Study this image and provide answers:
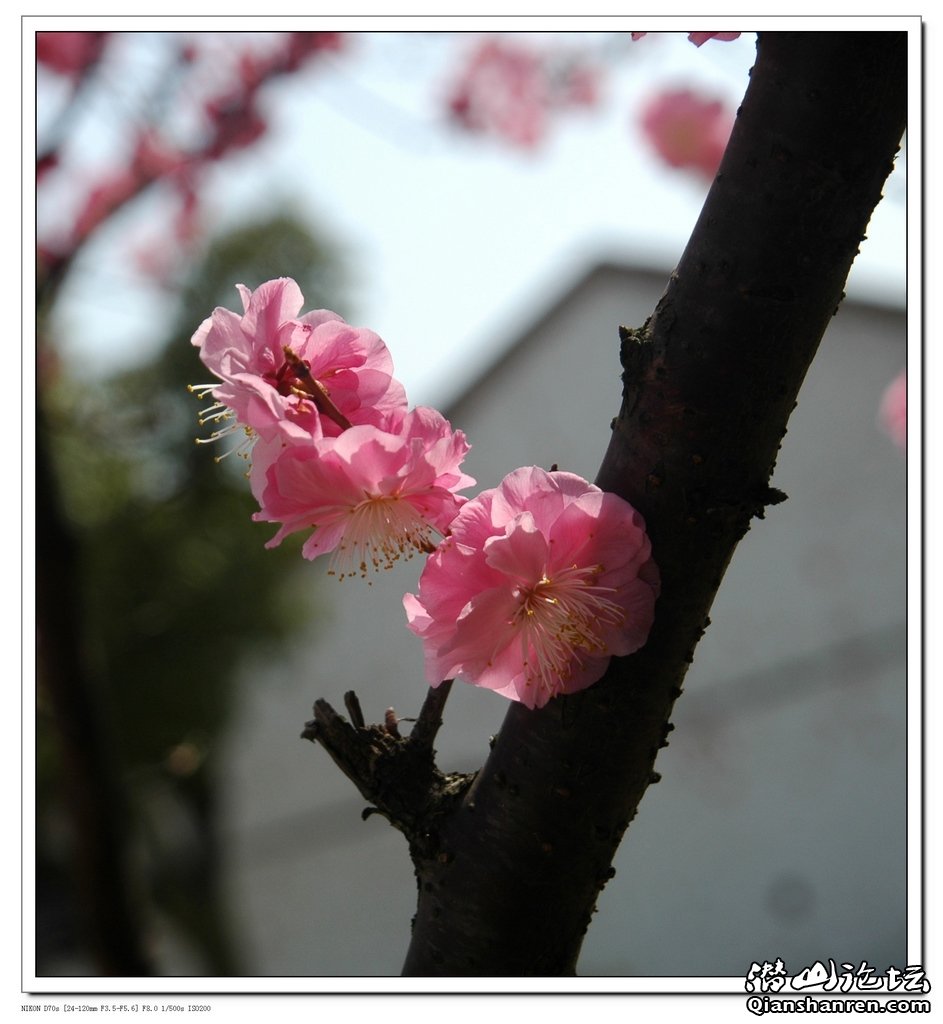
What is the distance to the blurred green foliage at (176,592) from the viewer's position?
7.31 feet

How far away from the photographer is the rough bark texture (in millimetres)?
375

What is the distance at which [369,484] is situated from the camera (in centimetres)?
36

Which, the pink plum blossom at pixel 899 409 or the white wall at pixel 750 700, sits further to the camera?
the white wall at pixel 750 700

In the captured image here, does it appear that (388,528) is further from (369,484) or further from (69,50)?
(69,50)

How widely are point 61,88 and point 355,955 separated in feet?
5.42

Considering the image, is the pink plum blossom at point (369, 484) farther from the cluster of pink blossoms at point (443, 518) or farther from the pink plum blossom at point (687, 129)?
the pink plum blossom at point (687, 129)

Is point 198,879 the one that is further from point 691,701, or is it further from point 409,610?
point 409,610

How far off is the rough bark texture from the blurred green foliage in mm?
1793

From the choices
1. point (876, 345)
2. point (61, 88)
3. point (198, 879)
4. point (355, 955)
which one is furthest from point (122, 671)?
point (876, 345)

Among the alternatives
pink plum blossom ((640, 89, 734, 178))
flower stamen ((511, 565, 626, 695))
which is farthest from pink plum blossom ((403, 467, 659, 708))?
pink plum blossom ((640, 89, 734, 178))

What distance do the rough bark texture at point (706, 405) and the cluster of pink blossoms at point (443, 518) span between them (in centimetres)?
2

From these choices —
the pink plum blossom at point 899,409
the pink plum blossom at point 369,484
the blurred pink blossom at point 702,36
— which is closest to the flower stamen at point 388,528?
the pink plum blossom at point 369,484

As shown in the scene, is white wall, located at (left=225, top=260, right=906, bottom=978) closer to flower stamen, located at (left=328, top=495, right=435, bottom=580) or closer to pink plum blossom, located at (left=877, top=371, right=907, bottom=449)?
pink plum blossom, located at (left=877, top=371, right=907, bottom=449)
